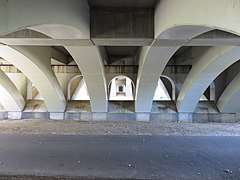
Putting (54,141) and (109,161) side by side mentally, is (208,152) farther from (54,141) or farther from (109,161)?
(54,141)

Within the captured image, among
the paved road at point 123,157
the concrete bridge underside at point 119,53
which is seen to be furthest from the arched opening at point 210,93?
the paved road at point 123,157

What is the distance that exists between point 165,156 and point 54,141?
419 cm

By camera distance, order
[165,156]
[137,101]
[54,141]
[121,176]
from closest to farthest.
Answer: [121,176] → [165,156] → [54,141] → [137,101]

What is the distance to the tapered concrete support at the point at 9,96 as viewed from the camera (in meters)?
14.7

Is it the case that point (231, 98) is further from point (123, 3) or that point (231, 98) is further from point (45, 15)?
point (45, 15)

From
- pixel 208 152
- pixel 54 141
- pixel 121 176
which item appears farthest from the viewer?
pixel 54 141

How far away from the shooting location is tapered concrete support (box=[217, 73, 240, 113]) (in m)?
14.7

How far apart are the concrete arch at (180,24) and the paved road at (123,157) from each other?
321cm

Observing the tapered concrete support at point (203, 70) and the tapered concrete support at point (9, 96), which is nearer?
the tapered concrete support at point (203, 70)

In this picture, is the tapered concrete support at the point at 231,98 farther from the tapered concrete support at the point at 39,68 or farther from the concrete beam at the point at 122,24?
the tapered concrete support at the point at 39,68

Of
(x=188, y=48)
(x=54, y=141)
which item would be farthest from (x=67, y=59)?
(x=54, y=141)

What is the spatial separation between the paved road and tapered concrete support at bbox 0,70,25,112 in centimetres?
688

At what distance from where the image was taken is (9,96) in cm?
1527

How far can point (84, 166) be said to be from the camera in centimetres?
546
